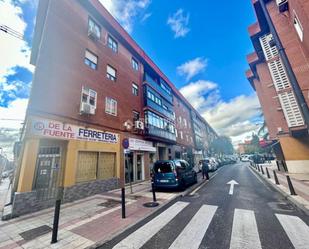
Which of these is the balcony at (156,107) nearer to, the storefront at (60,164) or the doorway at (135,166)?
the doorway at (135,166)

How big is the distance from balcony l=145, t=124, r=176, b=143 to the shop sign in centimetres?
106

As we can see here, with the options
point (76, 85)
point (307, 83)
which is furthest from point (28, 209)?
point (307, 83)

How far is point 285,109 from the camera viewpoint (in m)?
15.2

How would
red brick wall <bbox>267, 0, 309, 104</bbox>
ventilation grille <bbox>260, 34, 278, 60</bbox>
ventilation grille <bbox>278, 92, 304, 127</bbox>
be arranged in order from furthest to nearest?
ventilation grille <bbox>260, 34, 278, 60</bbox> < ventilation grille <bbox>278, 92, 304, 127</bbox> < red brick wall <bbox>267, 0, 309, 104</bbox>

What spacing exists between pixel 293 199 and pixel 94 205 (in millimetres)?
8579

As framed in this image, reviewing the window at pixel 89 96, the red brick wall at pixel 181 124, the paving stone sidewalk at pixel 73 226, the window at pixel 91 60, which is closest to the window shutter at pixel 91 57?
the window at pixel 91 60

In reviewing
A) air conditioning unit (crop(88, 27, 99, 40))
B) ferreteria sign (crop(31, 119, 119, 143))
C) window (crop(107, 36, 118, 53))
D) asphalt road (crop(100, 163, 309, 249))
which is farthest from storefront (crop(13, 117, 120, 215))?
window (crop(107, 36, 118, 53))

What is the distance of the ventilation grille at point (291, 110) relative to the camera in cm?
1433

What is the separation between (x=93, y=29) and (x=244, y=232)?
15.1 meters

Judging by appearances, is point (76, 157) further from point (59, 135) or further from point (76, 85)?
point (76, 85)

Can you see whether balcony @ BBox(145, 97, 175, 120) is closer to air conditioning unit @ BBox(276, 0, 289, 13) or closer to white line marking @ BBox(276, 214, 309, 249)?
air conditioning unit @ BBox(276, 0, 289, 13)

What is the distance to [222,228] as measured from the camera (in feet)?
13.9

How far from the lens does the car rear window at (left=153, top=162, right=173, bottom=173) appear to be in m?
A: 9.77

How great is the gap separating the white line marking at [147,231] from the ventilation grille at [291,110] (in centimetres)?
1519
